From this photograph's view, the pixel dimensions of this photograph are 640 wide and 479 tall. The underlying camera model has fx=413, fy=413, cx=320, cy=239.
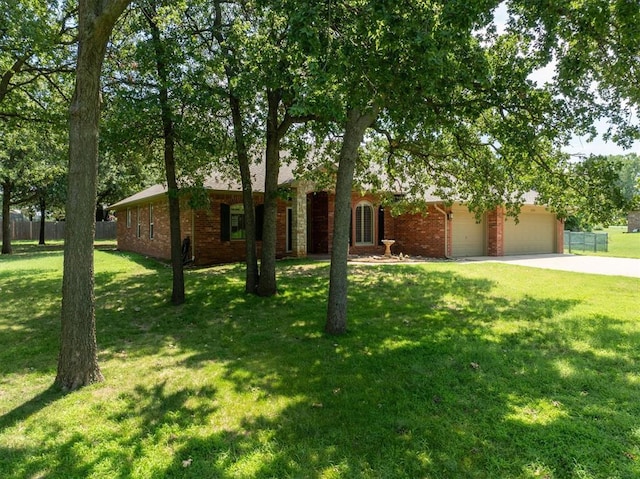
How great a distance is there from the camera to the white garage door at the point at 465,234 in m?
17.8

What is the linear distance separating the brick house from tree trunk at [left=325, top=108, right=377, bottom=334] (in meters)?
7.74

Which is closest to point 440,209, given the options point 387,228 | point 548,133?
point 387,228

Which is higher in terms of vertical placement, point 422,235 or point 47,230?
point 47,230

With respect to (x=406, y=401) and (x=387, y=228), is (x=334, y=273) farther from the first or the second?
(x=387, y=228)

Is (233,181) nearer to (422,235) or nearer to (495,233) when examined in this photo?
(422,235)

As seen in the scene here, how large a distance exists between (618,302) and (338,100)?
7.24 meters

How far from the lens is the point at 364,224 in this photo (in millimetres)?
18172

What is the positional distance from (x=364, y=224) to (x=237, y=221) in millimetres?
5728

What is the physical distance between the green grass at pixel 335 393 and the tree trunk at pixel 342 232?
1.13 ft

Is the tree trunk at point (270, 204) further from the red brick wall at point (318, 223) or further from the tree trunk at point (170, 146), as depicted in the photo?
the red brick wall at point (318, 223)

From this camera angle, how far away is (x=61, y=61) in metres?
9.84

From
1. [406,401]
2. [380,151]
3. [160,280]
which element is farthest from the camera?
[380,151]

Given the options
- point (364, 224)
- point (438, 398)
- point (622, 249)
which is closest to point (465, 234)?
point (364, 224)

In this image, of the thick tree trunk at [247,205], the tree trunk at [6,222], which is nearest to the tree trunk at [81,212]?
the thick tree trunk at [247,205]
